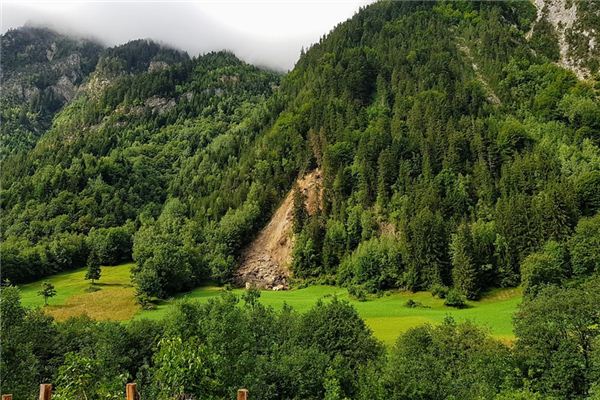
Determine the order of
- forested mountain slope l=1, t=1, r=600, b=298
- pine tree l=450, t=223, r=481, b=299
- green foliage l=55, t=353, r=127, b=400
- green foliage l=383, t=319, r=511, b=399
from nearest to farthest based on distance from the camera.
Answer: green foliage l=55, t=353, r=127, b=400 → green foliage l=383, t=319, r=511, b=399 → pine tree l=450, t=223, r=481, b=299 → forested mountain slope l=1, t=1, r=600, b=298

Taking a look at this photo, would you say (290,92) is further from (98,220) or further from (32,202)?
(32,202)

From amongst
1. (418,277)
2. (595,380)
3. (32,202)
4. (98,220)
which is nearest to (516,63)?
(418,277)

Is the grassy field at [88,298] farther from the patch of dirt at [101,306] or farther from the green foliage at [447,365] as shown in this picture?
the green foliage at [447,365]

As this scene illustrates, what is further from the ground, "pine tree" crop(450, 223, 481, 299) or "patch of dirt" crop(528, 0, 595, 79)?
"patch of dirt" crop(528, 0, 595, 79)

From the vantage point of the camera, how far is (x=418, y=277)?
312ft

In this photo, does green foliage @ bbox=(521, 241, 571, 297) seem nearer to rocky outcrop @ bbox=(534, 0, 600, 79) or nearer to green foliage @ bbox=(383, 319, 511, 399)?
green foliage @ bbox=(383, 319, 511, 399)

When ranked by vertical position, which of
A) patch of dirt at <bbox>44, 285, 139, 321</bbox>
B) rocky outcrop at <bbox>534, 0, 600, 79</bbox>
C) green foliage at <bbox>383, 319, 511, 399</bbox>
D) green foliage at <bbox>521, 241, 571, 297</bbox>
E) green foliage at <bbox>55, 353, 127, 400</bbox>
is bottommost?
patch of dirt at <bbox>44, 285, 139, 321</bbox>

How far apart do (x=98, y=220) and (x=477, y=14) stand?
15122 centimetres

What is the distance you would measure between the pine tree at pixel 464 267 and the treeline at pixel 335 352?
79.6ft

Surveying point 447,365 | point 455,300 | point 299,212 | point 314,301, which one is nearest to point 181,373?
point 447,365

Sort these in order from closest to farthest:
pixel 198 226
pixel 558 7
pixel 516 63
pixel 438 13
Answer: pixel 198 226
pixel 516 63
pixel 558 7
pixel 438 13

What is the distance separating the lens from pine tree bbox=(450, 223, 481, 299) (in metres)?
87.5

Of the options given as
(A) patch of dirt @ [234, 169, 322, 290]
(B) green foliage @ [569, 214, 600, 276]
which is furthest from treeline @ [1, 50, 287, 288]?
(B) green foliage @ [569, 214, 600, 276]

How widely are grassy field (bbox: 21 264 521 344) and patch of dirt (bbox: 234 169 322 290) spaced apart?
9.67 meters
